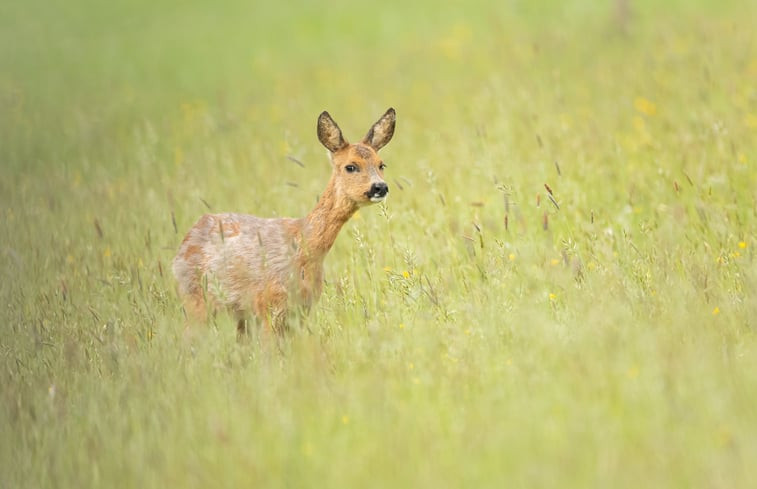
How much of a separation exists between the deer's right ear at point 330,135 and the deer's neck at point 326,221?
0.76 feet

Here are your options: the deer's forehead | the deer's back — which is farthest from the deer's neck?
the deer's forehead

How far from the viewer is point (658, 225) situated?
7699mm

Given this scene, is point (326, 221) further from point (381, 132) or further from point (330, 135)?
point (381, 132)

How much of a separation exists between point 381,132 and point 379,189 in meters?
0.68

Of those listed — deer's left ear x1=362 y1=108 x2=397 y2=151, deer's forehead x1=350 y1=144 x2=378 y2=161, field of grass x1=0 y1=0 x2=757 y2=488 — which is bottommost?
field of grass x1=0 y1=0 x2=757 y2=488

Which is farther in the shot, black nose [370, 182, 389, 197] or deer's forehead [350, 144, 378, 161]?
deer's forehead [350, 144, 378, 161]

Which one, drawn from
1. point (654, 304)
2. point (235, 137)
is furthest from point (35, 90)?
point (654, 304)

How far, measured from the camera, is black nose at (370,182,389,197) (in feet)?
21.3

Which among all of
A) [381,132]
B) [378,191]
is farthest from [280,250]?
[381,132]

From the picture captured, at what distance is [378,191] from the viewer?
6.50 meters

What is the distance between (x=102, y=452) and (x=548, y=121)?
21.9 ft

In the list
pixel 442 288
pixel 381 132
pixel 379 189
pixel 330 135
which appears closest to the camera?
pixel 379 189

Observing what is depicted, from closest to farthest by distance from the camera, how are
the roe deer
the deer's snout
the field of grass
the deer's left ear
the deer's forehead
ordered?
the field of grass < the deer's snout < the roe deer < the deer's forehead < the deer's left ear

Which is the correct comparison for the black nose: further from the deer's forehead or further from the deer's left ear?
the deer's left ear
